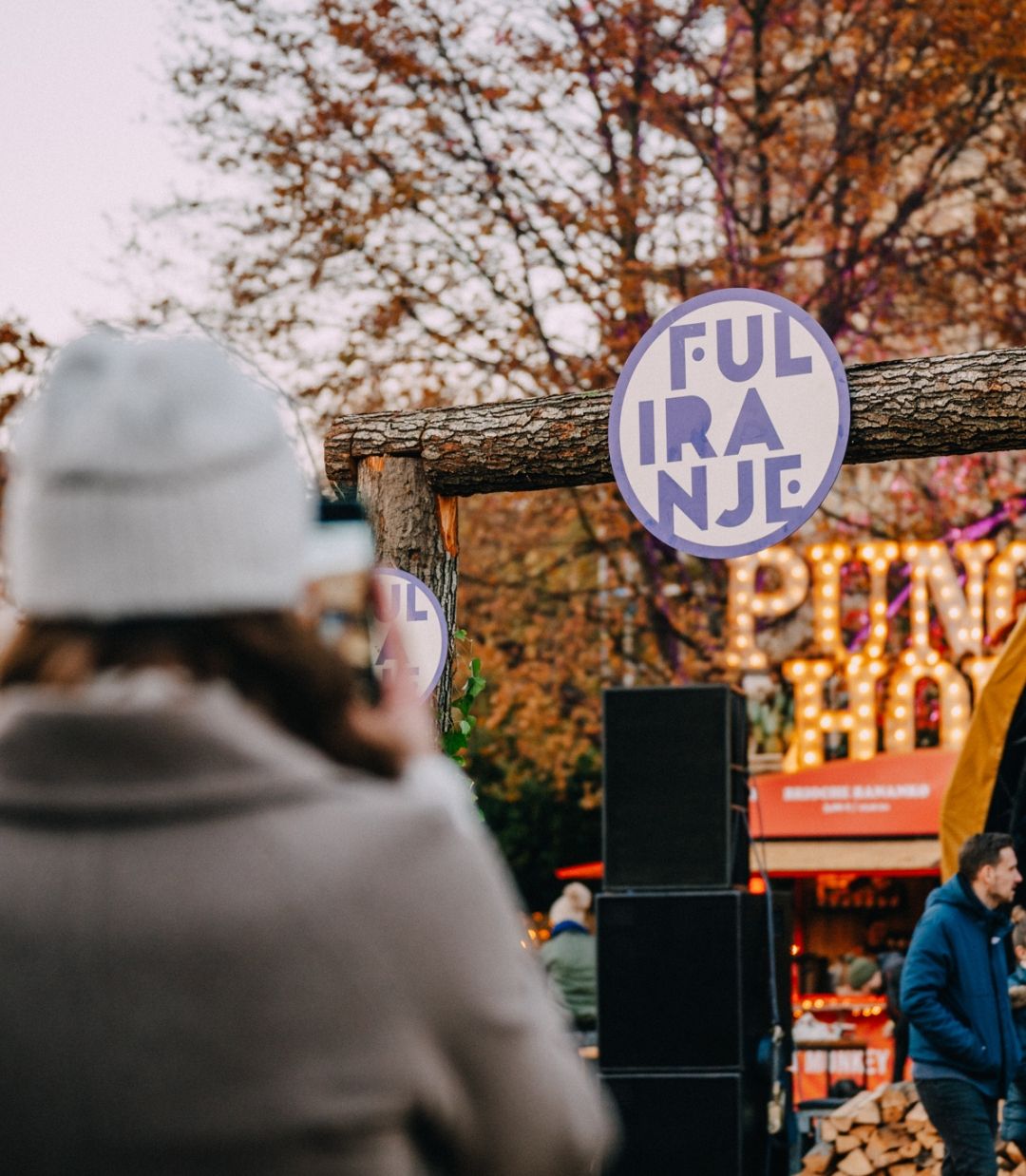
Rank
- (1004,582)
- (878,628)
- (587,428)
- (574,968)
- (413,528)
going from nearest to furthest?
(587,428) → (413,528) → (574,968) → (1004,582) → (878,628)

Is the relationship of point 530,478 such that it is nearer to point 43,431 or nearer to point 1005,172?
point 43,431

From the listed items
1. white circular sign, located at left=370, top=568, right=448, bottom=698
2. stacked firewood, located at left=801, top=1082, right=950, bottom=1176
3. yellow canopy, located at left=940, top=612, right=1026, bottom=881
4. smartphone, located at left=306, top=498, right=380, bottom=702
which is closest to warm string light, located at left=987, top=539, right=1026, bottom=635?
yellow canopy, located at left=940, top=612, right=1026, bottom=881

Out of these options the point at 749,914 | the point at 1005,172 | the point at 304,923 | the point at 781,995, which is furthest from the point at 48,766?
the point at 1005,172

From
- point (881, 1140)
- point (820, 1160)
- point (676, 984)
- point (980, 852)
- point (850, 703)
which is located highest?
point (850, 703)

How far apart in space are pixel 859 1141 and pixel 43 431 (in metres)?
7.98

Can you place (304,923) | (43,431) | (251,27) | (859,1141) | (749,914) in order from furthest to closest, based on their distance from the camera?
1. (251,27)
2. (859,1141)
3. (749,914)
4. (43,431)
5. (304,923)

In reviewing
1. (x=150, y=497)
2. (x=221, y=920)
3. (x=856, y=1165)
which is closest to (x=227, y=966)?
(x=221, y=920)

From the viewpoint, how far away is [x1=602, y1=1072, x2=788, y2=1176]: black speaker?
7289 mm

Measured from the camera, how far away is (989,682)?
8953 millimetres

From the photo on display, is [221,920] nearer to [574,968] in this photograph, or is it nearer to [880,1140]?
[880,1140]

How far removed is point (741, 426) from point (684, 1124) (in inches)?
125

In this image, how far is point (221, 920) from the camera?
1.09 m

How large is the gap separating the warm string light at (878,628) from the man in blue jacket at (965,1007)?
7.08m

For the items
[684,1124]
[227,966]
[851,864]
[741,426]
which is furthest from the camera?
[851,864]
